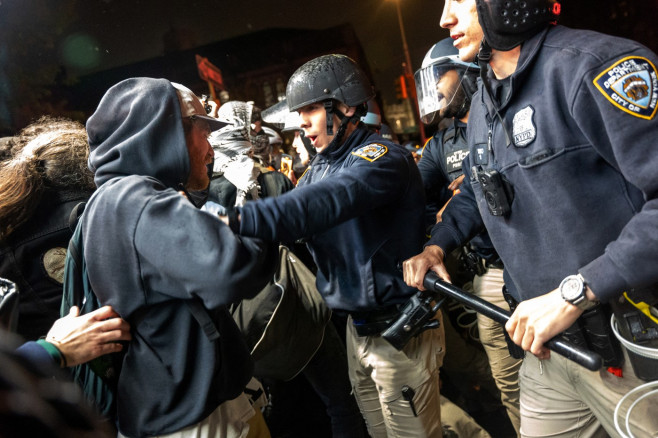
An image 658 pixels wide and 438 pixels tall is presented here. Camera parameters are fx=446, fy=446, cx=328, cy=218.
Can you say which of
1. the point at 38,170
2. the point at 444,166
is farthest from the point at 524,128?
the point at 444,166

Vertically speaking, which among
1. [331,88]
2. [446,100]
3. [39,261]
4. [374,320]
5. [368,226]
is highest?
[331,88]

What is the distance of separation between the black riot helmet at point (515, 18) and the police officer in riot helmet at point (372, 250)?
0.76m

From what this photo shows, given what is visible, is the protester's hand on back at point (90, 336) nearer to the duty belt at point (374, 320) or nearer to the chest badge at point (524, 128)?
the duty belt at point (374, 320)

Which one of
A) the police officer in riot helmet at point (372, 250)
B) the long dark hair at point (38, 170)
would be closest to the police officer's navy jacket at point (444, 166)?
the police officer in riot helmet at point (372, 250)

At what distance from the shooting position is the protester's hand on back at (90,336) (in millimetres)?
1584

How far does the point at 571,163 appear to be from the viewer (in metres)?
1.47

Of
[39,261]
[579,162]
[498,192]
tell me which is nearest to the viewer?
[579,162]

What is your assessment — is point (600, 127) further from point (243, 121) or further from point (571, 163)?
point (243, 121)

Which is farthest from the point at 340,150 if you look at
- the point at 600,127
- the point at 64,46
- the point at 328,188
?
the point at 64,46

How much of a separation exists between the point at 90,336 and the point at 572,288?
1.61 metres

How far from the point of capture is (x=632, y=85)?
4.27 ft

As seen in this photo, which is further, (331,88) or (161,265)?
(331,88)

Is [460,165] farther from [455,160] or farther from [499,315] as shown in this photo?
[499,315]

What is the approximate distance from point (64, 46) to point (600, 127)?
1142cm
